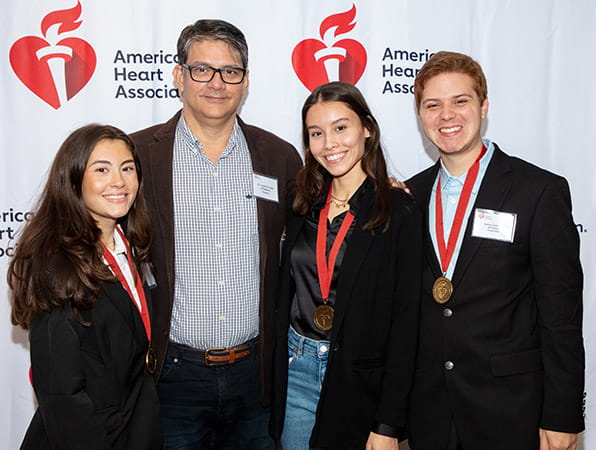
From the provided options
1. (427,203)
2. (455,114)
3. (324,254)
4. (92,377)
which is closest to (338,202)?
(324,254)

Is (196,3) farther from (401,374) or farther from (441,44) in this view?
(401,374)

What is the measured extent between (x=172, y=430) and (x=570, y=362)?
1731 millimetres

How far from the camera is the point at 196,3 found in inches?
130

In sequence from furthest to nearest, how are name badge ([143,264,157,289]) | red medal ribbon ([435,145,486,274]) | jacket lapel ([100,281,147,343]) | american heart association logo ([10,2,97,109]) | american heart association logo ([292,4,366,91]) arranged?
american heart association logo ([292,4,366,91]) < american heart association logo ([10,2,97,109]) < name badge ([143,264,157,289]) < red medal ribbon ([435,145,486,274]) < jacket lapel ([100,281,147,343])

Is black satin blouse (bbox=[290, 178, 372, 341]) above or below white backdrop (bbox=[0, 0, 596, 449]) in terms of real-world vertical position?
below

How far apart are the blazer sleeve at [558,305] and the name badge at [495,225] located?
0.08 metres

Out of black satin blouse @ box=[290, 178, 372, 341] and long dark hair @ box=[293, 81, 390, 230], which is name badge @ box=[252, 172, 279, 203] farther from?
black satin blouse @ box=[290, 178, 372, 341]

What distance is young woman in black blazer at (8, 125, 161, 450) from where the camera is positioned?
5.78 ft

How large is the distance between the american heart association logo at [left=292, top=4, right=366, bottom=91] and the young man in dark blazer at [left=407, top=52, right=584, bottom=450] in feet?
4.47

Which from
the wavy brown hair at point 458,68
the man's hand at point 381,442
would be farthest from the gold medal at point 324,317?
the wavy brown hair at point 458,68

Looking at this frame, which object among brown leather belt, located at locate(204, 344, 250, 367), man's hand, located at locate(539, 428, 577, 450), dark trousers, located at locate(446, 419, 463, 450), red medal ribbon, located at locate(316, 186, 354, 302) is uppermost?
red medal ribbon, located at locate(316, 186, 354, 302)

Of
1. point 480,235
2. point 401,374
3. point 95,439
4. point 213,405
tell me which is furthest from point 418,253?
point 95,439

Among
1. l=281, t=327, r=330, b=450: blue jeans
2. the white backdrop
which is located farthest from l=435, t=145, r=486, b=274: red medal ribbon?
the white backdrop

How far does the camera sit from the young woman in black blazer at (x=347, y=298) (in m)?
2.11
